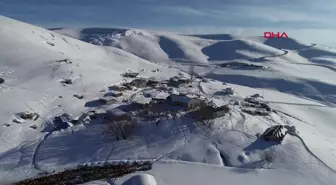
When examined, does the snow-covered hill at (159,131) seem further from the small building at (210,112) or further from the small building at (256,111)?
the small building at (210,112)

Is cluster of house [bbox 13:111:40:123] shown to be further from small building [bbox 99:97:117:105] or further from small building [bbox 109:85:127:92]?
small building [bbox 109:85:127:92]

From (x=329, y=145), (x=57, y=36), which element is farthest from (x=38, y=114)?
(x=57, y=36)

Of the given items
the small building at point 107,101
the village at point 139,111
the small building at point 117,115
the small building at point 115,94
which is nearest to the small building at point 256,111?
the village at point 139,111

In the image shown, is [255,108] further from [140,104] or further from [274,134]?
[140,104]

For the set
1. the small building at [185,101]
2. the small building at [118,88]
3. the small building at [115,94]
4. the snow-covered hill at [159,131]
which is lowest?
the snow-covered hill at [159,131]

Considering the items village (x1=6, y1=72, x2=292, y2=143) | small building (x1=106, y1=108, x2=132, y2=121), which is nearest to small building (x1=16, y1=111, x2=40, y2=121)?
village (x1=6, y1=72, x2=292, y2=143)

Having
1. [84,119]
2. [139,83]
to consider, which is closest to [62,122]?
[84,119]
